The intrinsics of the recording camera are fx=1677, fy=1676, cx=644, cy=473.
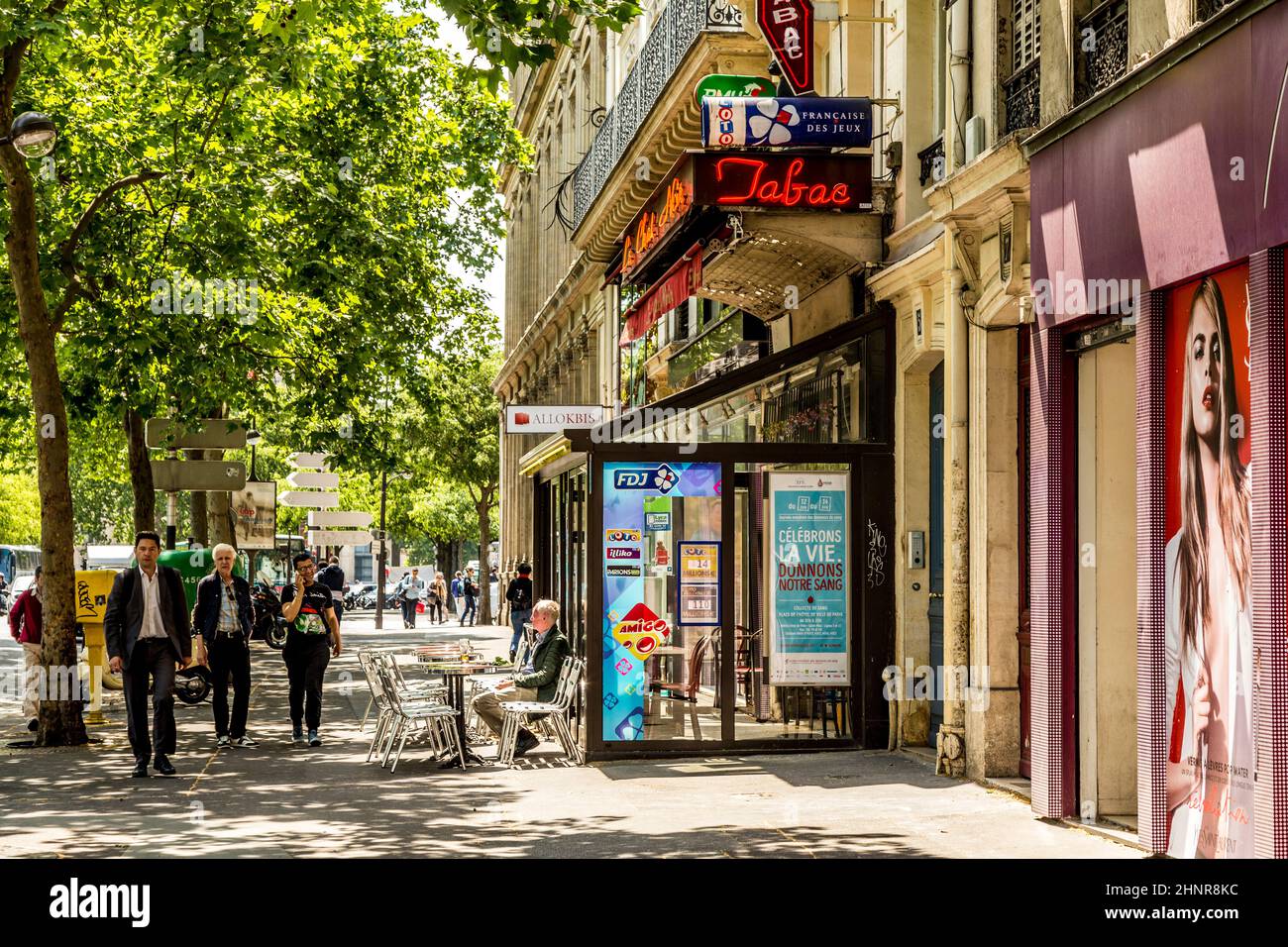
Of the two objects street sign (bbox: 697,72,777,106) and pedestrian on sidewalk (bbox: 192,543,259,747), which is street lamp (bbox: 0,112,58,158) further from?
street sign (bbox: 697,72,777,106)

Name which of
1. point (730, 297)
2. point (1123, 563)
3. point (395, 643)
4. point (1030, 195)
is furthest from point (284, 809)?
point (395, 643)

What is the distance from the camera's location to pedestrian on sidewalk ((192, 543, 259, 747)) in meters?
15.0

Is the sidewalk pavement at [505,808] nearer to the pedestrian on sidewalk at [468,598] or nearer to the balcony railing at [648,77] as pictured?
the balcony railing at [648,77]

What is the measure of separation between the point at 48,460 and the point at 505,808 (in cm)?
702

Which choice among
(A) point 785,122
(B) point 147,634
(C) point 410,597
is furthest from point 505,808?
(C) point 410,597

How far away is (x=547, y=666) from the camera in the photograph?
1427cm

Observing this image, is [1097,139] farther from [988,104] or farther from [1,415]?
[1,415]

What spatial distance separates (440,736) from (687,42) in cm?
844

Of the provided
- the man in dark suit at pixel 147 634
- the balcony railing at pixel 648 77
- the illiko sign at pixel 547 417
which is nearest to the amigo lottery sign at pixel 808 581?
the man in dark suit at pixel 147 634

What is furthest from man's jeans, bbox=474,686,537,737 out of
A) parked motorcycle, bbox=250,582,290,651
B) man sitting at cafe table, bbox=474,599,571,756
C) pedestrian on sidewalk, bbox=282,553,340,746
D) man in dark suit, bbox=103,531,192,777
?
parked motorcycle, bbox=250,582,290,651

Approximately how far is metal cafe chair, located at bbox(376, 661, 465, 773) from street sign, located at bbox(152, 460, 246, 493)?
9.58 metres

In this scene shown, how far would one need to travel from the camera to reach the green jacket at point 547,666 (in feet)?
46.6

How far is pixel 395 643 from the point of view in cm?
3438

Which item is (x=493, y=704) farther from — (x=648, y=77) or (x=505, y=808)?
(x=648, y=77)
